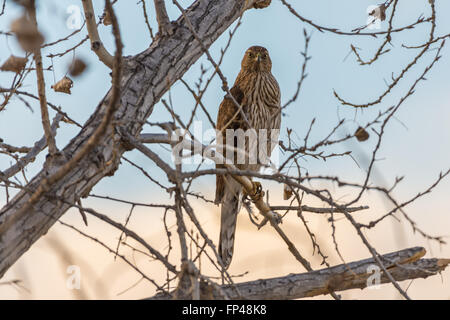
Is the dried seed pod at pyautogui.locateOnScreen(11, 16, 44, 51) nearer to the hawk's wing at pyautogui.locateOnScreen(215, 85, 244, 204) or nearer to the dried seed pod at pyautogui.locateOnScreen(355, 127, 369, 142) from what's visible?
the dried seed pod at pyautogui.locateOnScreen(355, 127, 369, 142)

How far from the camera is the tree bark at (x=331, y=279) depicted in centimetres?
313

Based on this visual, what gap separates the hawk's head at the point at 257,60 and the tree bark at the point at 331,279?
291 cm

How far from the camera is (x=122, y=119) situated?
10.1 ft

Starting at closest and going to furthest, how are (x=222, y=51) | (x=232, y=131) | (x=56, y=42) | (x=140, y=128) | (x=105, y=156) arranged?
(x=222, y=51) < (x=105, y=156) < (x=140, y=128) < (x=56, y=42) < (x=232, y=131)

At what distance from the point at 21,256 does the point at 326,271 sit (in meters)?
1.62

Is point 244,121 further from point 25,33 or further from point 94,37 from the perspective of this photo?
point 25,33

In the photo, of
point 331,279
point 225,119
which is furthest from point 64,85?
point 225,119

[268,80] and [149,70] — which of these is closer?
[149,70]

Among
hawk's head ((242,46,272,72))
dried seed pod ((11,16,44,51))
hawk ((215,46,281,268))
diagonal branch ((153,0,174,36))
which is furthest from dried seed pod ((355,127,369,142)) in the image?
hawk's head ((242,46,272,72))

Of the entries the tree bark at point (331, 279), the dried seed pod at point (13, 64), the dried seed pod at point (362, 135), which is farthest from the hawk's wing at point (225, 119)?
the dried seed pod at point (13, 64)

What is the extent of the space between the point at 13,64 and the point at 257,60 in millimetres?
3381
